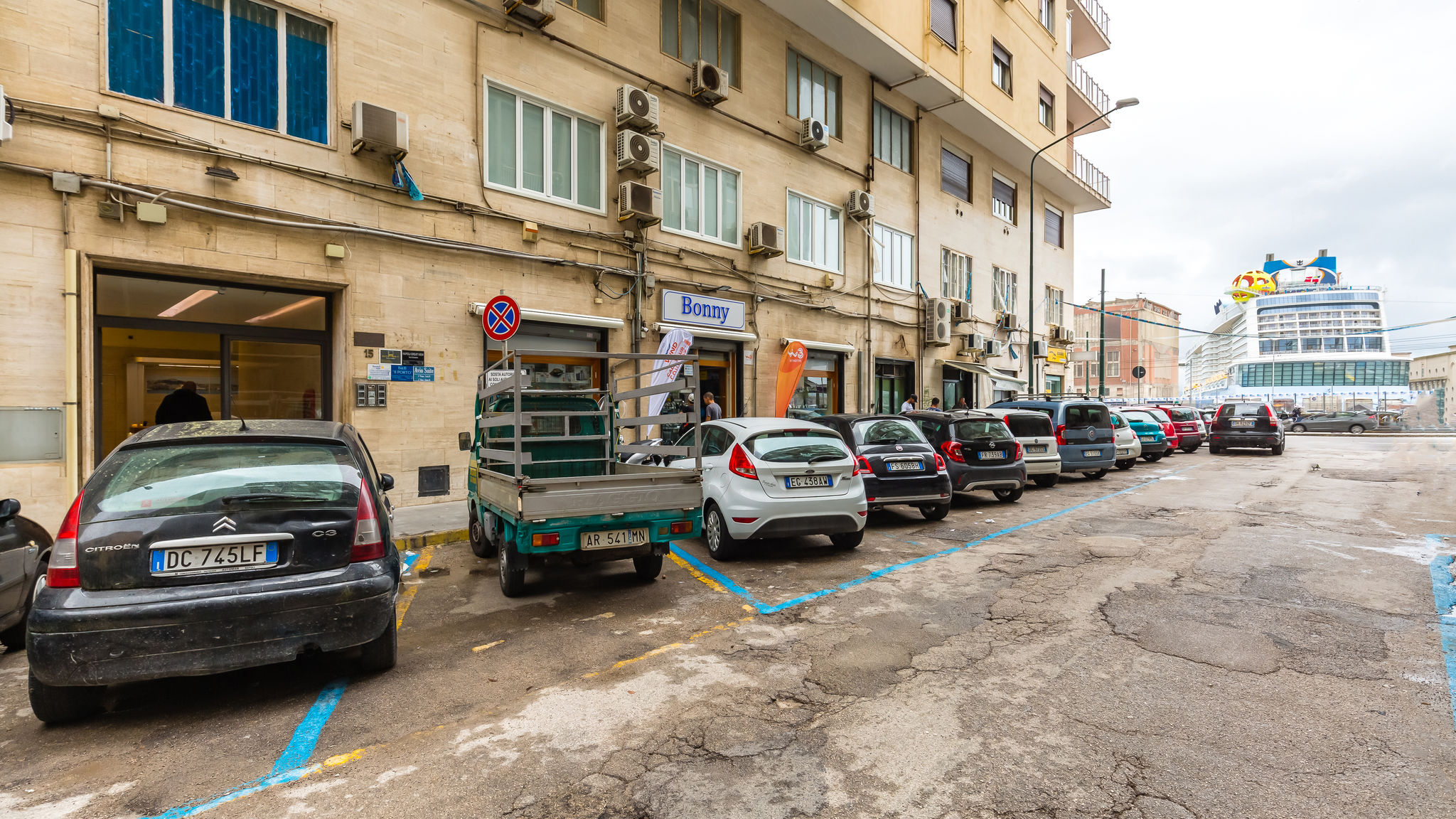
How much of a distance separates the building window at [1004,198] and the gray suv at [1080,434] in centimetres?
1150

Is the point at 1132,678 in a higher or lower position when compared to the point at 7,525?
lower

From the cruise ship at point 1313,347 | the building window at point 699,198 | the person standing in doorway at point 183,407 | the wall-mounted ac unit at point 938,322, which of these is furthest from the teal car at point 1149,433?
the cruise ship at point 1313,347

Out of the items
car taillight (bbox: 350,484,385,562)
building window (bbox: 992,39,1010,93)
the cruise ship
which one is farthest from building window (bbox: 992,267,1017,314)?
the cruise ship

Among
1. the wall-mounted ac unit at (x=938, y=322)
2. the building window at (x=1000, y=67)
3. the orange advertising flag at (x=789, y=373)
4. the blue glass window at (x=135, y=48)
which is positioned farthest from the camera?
the building window at (x=1000, y=67)

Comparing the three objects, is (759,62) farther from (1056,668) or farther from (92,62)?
(1056,668)

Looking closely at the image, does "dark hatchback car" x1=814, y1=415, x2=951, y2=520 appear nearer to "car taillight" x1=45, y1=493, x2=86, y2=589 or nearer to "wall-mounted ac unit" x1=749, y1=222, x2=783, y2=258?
"wall-mounted ac unit" x1=749, y1=222, x2=783, y2=258

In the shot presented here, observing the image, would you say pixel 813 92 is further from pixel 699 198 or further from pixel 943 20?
A: pixel 943 20

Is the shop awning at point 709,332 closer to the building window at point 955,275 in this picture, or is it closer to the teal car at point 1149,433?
the building window at point 955,275

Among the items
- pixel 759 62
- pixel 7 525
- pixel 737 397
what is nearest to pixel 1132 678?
pixel 7 525

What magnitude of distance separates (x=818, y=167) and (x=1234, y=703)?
15.3 m

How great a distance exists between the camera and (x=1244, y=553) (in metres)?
7.57

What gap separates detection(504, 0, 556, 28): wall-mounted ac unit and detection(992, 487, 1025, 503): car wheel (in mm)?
10616

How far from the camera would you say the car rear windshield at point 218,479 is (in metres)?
3.58

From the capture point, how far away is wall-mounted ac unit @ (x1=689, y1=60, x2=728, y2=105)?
13.6 metres
